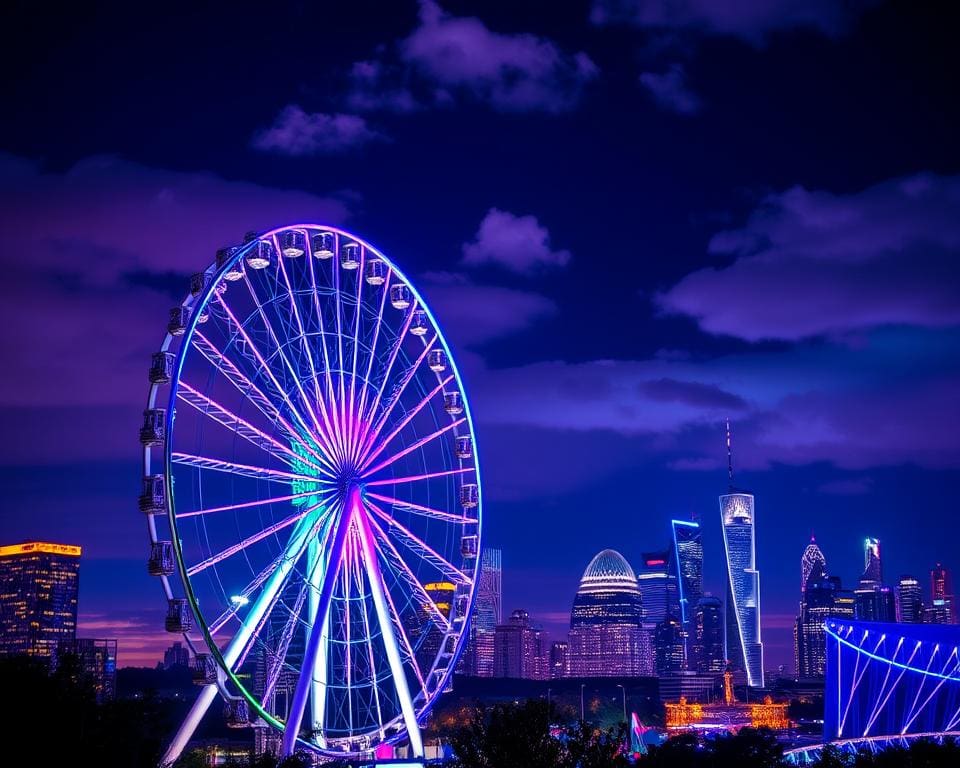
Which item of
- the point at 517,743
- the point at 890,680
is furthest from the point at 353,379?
the point at 890,680

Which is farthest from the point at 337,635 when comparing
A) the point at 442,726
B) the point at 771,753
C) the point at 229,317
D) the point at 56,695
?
the point at 442,726

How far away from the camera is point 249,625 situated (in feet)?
161

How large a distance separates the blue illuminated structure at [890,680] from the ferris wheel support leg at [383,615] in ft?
167

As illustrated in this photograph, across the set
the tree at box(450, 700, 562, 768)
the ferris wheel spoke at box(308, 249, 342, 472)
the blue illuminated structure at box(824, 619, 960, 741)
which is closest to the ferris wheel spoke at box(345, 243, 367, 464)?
the ferris wheel spoke at box(308, 249, 342, 472)

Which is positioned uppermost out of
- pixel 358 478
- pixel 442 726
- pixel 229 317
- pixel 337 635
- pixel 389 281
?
pixel 389 281

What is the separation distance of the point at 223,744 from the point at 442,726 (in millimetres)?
51319

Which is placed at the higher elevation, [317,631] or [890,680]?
[317,631]

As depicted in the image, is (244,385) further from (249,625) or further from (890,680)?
(890,680)

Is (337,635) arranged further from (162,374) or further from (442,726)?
(442,726)

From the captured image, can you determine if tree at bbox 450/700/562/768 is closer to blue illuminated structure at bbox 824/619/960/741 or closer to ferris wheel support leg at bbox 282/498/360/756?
ferris wheel support leg at bbox 282/498/360/756

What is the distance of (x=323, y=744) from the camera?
54312mm

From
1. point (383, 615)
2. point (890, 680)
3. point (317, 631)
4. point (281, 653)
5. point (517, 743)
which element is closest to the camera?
point (517, 743)

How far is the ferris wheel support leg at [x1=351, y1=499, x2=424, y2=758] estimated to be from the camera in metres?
53.4

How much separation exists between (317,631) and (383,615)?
3.90 meters
